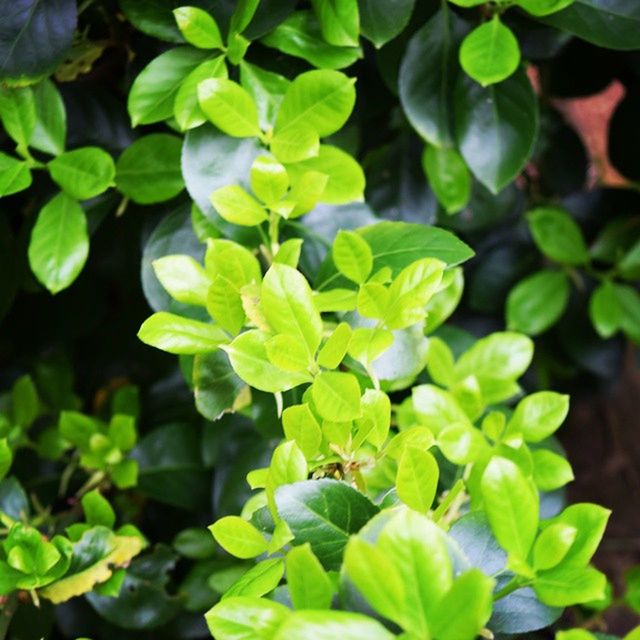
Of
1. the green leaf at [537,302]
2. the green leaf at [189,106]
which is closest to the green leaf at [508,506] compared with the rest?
the green leaf at [189,106]

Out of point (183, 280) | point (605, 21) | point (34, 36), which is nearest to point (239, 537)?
point (183, 280)

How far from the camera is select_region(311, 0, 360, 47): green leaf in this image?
63 centimetres

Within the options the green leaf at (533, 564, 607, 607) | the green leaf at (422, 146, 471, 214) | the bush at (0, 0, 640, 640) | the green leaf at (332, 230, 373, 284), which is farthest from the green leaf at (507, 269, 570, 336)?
the green leaf at (533, 564, 607, 607)

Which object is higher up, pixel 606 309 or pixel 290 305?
pixel 290 305

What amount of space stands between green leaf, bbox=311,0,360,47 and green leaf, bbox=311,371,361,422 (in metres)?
0.28

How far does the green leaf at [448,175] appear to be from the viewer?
0.84 meters

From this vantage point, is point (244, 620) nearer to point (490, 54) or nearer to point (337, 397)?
point (337, 397)

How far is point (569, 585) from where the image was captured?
1.41ft

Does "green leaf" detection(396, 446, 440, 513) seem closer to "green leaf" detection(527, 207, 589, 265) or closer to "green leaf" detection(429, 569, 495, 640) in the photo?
"green leaf" detection(429, 569, 495, 640)

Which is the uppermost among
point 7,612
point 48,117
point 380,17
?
point 380,17

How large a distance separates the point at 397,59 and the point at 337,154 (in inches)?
6.9

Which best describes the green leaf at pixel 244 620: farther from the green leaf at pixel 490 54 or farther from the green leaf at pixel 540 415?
the green leaf at pixel 490 54

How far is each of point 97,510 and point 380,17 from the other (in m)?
0.46

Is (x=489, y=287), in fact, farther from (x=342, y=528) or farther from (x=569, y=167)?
(x=342, y=528)
